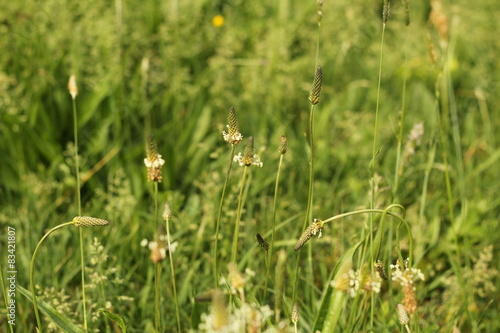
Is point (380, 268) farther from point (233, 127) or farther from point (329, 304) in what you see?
point (233, 127)

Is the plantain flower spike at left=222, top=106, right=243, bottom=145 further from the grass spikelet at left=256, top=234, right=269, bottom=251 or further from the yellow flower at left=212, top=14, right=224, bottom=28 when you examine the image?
the yellow flower at left=212, top=14, right=224, bottom=28

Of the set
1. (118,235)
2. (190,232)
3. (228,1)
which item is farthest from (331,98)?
(118,235)

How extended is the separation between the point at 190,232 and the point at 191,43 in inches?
50.5

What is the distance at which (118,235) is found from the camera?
1937mm

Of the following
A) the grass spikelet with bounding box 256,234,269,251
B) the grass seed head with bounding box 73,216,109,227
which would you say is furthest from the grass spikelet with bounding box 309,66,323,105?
the grass seed head with bounding box 73,216,109,227

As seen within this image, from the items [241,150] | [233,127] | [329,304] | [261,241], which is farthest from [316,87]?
[241,150]

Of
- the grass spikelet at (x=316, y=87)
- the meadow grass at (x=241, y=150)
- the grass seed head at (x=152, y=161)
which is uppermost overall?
the grass spikelet at (x=316, y=87)

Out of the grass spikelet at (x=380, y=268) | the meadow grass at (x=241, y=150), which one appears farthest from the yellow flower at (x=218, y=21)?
the grass spikelet at (x=380, y=268)

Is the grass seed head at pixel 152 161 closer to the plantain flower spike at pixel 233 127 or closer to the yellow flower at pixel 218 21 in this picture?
the plantain flower spike at pixel 233 127

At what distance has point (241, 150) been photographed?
2307mm

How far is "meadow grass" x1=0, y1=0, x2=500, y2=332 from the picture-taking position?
67.9 inches

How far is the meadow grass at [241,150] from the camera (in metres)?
1.73

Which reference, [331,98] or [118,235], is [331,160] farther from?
[118,235]

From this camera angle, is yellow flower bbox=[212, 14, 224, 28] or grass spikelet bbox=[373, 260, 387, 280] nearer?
grass spikelet bbox=[373, 260, 387, 280]
